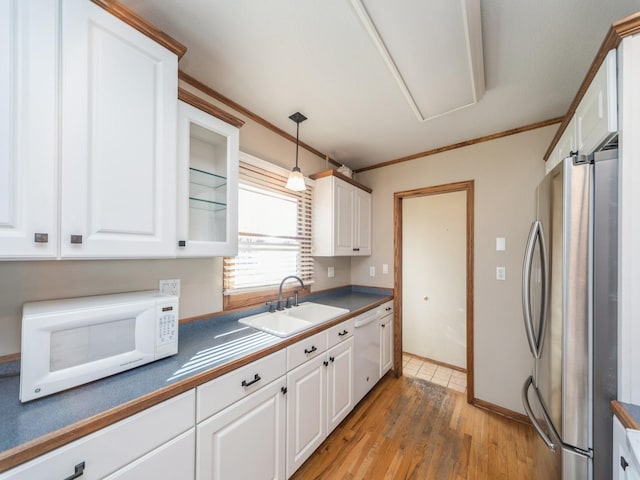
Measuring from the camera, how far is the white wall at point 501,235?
2072mm

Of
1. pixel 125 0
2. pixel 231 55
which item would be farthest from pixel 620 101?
pixel 125 0

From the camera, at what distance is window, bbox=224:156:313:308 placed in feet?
6.07

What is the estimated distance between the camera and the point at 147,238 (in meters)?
1.08

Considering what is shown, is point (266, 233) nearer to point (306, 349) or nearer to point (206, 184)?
point (206, 184)

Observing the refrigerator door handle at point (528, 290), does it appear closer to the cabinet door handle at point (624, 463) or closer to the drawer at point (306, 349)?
the cabinet door handle at point (624, 463)

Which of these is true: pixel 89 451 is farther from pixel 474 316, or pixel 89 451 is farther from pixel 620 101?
pixel 474 316

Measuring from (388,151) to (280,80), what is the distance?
1.44m

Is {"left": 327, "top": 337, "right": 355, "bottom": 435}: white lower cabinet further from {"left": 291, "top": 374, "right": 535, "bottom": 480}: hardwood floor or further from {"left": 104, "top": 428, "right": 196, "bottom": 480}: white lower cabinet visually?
{"left": 104, "top": 428, "right": 196, "bottom": 480}: white lower cabinet

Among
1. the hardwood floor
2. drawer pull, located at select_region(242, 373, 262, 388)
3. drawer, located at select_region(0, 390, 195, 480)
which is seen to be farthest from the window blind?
the hardwood floor

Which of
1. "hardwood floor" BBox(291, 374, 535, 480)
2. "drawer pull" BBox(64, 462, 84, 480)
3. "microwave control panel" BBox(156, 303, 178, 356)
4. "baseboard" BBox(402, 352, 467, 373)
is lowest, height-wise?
"baseboard" BBox(402, 352, 467, 373)

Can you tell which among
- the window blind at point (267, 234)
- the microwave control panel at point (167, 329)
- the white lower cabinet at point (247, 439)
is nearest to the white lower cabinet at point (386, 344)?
the window blind at point (267, 234)

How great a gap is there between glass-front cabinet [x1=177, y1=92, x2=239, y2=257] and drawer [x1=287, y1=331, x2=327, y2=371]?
69 cm

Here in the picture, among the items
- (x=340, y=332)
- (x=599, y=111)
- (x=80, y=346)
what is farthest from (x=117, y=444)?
(x=599, y=111)

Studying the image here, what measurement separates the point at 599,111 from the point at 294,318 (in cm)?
200
